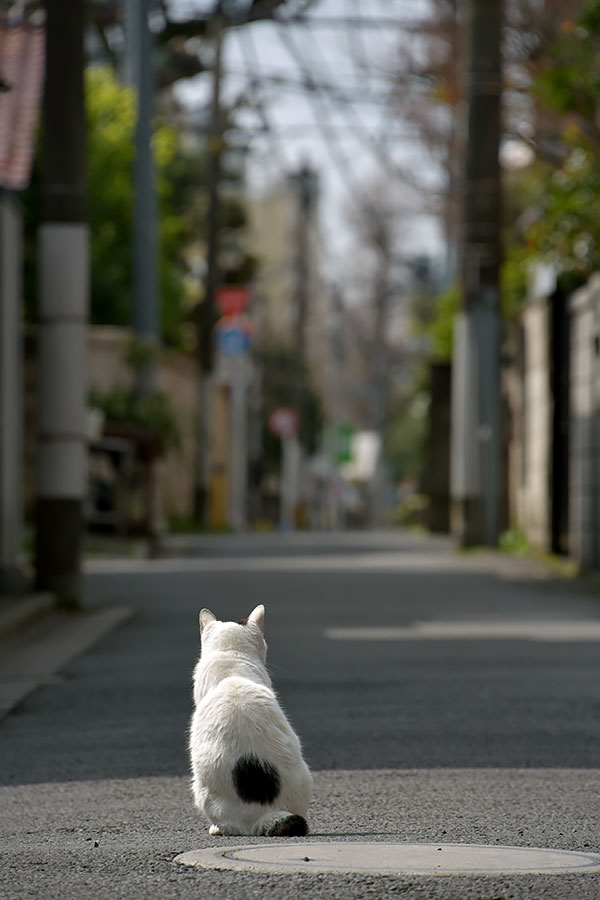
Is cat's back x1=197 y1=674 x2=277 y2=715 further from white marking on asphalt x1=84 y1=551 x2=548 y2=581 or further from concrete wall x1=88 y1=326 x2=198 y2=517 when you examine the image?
concrete wall x1=88 y1=326 x2=198 y2=517

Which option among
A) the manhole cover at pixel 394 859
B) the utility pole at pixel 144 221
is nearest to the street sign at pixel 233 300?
the utility pole at pixel 144 221

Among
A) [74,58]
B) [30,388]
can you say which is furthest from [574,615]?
[30,388]

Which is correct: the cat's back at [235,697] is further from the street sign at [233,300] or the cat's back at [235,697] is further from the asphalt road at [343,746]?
the street sign at [233,300]

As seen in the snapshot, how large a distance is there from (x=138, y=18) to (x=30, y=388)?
240 inches

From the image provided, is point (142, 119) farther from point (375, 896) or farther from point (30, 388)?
point (375, 896)

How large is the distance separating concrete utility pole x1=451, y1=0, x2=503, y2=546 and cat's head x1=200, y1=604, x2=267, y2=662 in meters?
17.4

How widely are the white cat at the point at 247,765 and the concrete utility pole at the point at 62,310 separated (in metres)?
9.12

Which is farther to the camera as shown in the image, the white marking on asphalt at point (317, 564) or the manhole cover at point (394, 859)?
the white marking on asphalt at point (317, 564)

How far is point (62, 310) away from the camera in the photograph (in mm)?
15000

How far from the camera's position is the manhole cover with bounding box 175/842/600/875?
16.9ft

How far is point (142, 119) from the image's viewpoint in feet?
95.4

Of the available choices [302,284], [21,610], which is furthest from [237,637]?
[302,284]

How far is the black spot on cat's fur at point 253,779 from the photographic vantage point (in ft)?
18.1

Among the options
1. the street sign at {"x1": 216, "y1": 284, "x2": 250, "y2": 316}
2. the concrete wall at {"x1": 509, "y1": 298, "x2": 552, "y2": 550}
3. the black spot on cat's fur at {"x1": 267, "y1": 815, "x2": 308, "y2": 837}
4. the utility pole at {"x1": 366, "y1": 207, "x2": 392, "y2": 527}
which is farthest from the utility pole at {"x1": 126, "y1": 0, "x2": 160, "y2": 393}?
the utility pole at {"x1": 366, "y1": 207, "x2": 392, "y2": 527}
